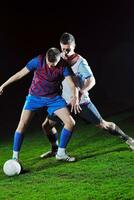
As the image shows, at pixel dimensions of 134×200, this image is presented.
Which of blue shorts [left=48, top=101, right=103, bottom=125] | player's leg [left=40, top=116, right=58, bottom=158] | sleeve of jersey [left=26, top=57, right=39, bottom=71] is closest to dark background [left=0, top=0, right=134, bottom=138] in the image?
player's leg [left=40, top=116, right=58, bottom=158]

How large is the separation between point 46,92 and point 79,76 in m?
0.55

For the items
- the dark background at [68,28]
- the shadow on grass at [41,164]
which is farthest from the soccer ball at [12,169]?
the dark background at [68,28]

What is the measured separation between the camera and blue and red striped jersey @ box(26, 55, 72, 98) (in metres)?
7.39

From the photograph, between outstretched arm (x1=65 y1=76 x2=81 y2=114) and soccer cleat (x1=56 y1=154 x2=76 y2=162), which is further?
soccer cleat (x1=56 y1=154 x2=76 y2=162)

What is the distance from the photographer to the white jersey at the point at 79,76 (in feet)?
25.0

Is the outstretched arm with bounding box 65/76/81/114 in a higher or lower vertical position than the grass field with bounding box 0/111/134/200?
higher

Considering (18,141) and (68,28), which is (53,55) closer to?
(18,141)

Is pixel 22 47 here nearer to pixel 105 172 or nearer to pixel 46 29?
pixel 46 29

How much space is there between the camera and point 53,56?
7.16 metres

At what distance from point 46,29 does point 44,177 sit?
13.8 metres

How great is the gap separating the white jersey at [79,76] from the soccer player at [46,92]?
136mm

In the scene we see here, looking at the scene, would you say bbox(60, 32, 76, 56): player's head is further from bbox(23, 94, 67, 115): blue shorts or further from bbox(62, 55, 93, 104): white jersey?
bbox(23, 94, 67, 115): blue shorts

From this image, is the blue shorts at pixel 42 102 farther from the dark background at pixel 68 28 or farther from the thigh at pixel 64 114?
the dark background at pixel 68 28

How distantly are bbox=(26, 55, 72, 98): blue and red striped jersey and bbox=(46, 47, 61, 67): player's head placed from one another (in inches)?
5.2
